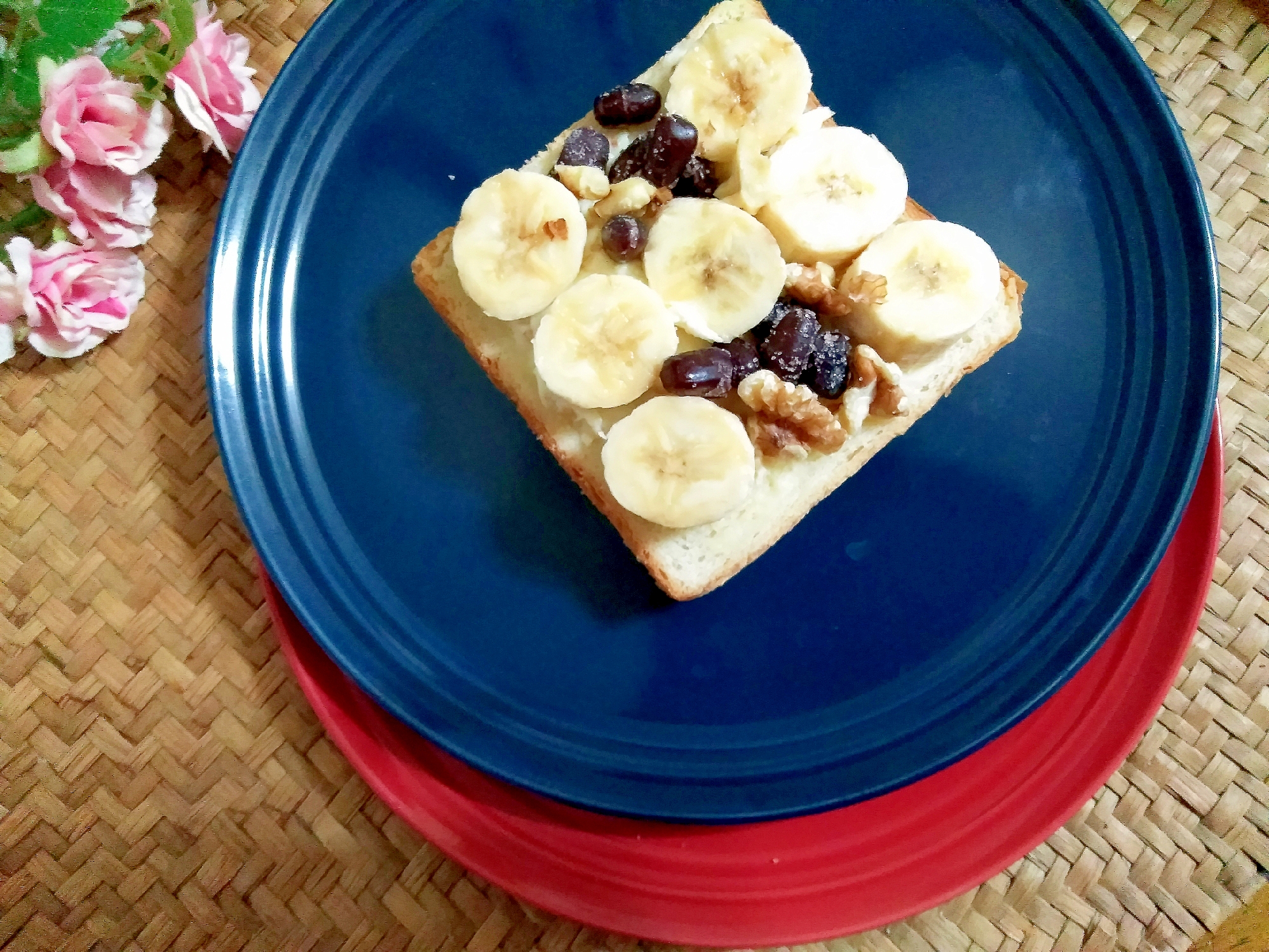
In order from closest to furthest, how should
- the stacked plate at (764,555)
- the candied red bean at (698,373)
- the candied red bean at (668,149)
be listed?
the candied red bean at (698,373) → the candied red bean at (668,149) → the stacked plate at (764,555)

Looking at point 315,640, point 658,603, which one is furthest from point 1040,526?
point 315,640

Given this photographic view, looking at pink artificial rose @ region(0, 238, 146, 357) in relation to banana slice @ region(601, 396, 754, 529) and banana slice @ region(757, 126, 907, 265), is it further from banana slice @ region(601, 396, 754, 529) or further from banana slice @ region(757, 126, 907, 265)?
banana slice @ region(757, 126, 907, 265)

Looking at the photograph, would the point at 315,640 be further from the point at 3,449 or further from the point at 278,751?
the point at 3,449

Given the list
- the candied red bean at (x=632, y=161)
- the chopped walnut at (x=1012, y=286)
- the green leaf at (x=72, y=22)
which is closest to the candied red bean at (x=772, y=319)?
the candied red bean at (x=632, y=161)

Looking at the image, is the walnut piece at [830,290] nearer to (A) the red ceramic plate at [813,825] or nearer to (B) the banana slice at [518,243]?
(B) the banana slice at [518,243]

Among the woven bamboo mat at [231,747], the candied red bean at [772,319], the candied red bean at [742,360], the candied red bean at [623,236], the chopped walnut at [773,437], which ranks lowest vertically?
the woven bamboo mat at [231,747]

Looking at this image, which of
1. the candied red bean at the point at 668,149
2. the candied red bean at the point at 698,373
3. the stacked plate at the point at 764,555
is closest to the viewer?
the candied red bean at the point at 698,373

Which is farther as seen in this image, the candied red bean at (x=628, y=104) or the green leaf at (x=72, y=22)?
the candied red bean at (x=628, y=104)
